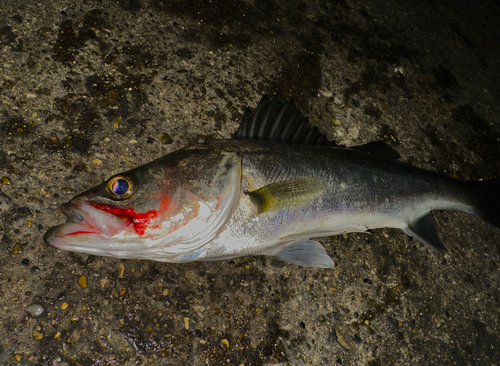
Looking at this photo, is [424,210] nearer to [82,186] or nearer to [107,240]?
[107,240]

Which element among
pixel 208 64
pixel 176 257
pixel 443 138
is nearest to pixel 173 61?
pixel 208 64

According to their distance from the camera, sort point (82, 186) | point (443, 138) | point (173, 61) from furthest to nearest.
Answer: point (443, 138) < point (173, 61) < point (82, 186)

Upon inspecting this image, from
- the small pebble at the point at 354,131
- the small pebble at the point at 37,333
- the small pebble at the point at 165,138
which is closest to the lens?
the small pebble at the point at 37,333

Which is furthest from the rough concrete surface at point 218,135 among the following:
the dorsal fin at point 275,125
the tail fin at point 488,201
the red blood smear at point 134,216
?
the red blood smear at point 134,216

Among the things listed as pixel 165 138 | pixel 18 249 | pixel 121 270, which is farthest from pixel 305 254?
pixel 18 249

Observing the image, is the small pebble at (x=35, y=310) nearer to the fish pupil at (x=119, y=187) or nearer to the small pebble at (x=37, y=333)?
the small pebble at (x=37, y=333)

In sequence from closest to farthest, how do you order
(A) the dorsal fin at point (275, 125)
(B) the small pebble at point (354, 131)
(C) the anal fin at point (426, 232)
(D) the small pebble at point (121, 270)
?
(D) the small pebble at point (121, 270)
(A) the dorsal fin at point (275, 125)
(C) the anal fin at point (426, 232)
(B) the small pebble at point (354, 131)

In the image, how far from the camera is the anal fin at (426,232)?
9.92ft

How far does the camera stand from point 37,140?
2672 millimetres

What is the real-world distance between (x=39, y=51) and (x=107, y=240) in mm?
1868

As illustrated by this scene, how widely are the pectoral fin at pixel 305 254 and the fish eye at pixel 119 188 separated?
1.10 metres

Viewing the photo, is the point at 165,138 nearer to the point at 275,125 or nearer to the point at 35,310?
the point at 275,125

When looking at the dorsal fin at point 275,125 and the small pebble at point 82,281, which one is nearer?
the small pebble at point 82,281

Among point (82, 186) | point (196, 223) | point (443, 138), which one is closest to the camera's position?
point (196, 223)
